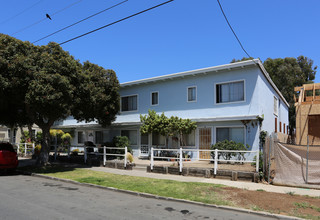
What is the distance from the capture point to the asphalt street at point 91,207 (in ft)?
21.4

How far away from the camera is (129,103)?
22.5 meters

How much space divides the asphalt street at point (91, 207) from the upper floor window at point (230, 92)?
10.1 m

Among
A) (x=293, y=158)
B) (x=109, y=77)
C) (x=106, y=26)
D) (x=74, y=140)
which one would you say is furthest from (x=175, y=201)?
(x=74, y=140)

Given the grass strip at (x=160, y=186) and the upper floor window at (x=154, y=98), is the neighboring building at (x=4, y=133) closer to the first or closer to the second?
the upper floor window at (x=154, y=98)

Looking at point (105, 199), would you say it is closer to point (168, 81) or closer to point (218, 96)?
point (218, 96)

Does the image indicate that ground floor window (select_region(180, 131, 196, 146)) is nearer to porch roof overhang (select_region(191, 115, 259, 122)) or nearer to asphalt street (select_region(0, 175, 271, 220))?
porch roof overhang (select_region(191, 115, 259, 122))

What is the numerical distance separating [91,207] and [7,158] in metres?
8.75

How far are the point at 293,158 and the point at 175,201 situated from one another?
5.14 metres

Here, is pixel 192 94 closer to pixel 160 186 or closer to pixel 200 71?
pixel 200 71

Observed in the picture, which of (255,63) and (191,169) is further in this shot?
(255,63)

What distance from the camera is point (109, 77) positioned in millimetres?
18781

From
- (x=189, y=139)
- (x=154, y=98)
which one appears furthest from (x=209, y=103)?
(x=154, y=98)

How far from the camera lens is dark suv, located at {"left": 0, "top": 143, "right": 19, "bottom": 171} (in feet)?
45.0

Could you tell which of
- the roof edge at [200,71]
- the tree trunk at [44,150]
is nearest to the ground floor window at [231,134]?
the roof edge at [200,71]
